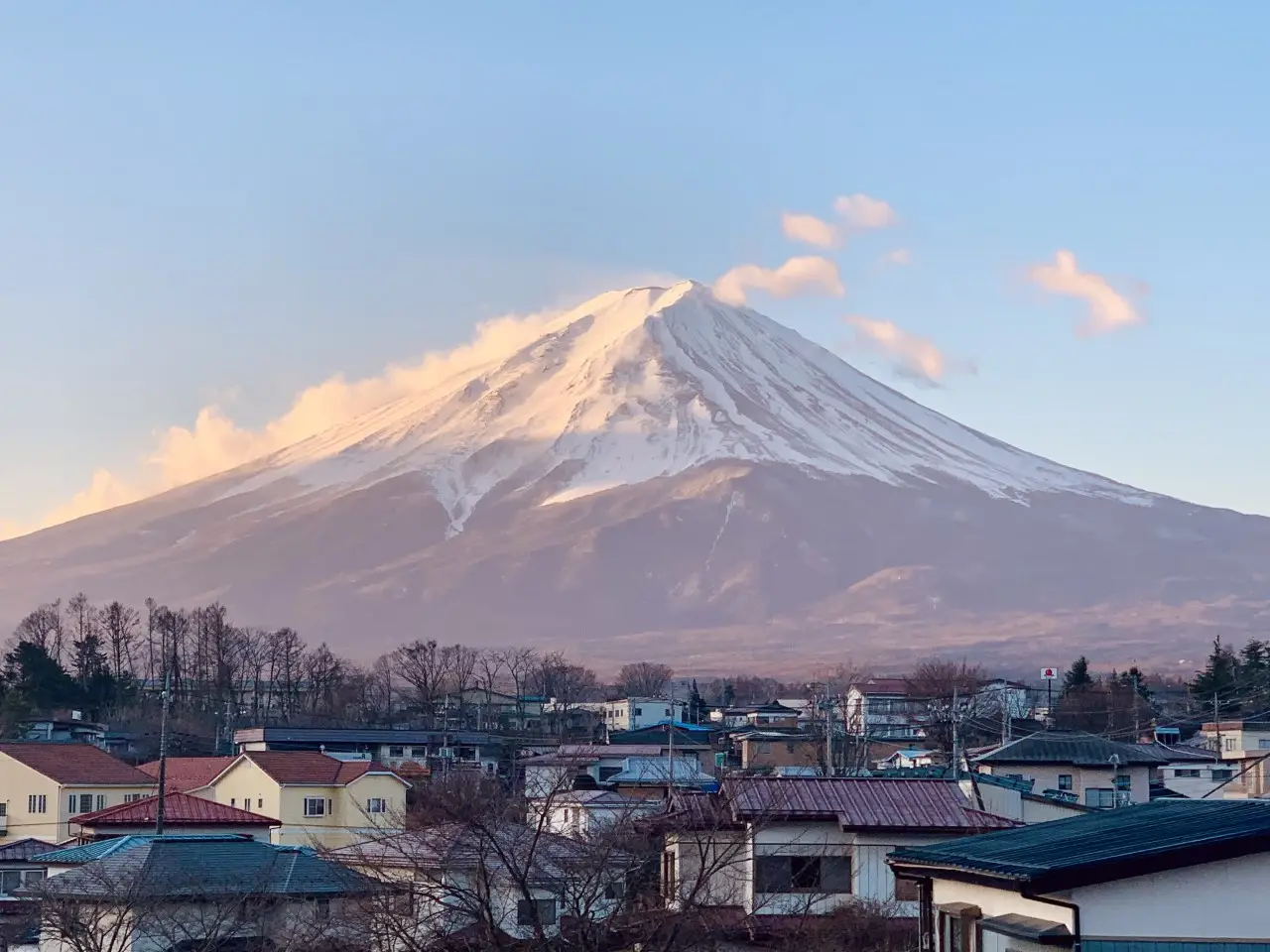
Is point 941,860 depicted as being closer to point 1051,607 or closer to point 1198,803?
point 1198,803

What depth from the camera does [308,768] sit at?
131 ft

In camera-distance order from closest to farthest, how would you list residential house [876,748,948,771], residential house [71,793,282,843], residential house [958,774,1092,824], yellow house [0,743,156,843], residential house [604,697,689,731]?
residential house [958,774,1092,824]
residential house [71,793,282,843]
yellow house [0,743,156,843]
residential house [876,748,948,771]
residential house [604,697,689,731]

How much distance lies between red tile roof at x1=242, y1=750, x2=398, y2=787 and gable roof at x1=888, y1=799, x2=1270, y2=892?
29.1 metres

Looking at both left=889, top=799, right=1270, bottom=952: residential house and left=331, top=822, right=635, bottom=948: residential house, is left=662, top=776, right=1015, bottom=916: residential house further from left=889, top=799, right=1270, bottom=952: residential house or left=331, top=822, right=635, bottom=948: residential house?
left=889, top=799, right=1270, bottom=952: residential house

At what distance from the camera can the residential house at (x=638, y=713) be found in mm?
74500

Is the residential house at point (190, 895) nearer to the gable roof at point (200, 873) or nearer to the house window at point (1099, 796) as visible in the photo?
the gable roof at point (200, 873)

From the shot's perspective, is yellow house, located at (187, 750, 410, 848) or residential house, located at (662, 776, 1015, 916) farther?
yellow house, located at (187, 750, 410, 848)

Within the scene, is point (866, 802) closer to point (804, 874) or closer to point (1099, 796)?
point (804, 874)

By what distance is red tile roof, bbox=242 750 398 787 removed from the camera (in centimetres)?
Answer: 3906

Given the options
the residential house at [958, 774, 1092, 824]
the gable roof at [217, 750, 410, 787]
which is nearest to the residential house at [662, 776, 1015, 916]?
the residential house at [958, 774, 1092, 824]

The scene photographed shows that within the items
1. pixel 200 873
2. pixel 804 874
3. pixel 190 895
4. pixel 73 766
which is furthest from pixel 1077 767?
pixel 73 766

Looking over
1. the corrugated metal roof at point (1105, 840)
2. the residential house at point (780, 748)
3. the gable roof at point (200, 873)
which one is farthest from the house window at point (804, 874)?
the residential house at point (780, 748)

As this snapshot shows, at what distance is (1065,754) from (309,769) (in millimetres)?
16147

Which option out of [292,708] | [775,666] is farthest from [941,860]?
[775,666]
